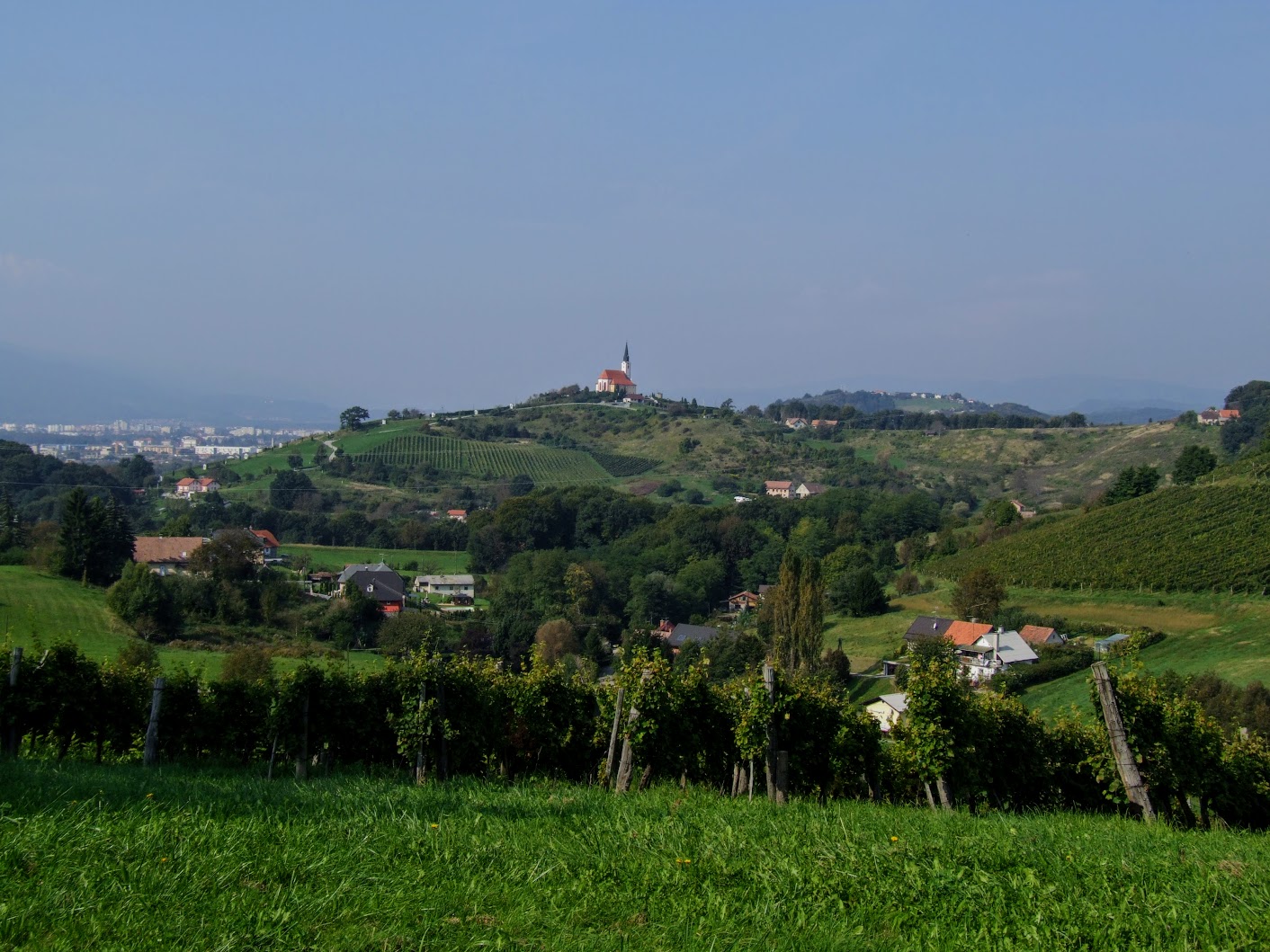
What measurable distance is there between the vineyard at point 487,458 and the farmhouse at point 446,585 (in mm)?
45555

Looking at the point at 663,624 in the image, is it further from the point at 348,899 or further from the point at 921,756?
the point at 348,899

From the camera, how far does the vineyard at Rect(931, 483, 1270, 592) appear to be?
4359 cm

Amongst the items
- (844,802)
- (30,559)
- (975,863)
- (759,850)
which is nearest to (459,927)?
(759,850)

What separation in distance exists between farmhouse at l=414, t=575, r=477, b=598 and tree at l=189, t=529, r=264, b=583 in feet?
34.7

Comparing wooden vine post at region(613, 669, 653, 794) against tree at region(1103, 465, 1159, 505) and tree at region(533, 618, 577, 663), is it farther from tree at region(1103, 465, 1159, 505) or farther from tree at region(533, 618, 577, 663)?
tree at region(1103, 465, 1159, 505)

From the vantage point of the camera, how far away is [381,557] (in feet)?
225

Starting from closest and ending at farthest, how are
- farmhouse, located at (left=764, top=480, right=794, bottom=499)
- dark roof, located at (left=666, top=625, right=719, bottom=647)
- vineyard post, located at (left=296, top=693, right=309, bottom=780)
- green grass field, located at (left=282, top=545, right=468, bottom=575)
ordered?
vineyard post, located at (left=296, top=693, right=309, bottom=780) → dark roof, located at (left=666, top=625, right=719, bottom=647) → green grass field, located at (left=282, top=545, right=468, bottom=575) → farmhouse, located at (left=764, top=480, right=794, bottom=499)

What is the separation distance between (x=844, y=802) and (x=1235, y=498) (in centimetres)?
5028

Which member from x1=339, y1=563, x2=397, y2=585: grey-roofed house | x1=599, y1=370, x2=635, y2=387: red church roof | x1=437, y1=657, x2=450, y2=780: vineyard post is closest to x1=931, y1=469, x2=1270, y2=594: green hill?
x1=339, y1=563, x2=397, y2=585: grey-roofed house

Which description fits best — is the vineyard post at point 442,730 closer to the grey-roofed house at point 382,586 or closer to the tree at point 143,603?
the tree at point 143,603

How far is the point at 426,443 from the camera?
399ft

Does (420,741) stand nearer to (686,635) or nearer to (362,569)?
(686,635)

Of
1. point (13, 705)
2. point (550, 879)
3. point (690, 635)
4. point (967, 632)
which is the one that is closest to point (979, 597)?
point (967, 632)

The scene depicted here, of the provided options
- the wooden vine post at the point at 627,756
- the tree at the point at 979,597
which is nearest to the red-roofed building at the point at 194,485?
the tree at the point at 979,597
